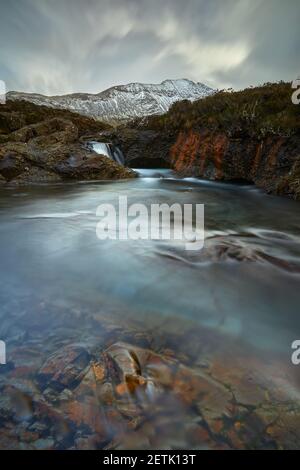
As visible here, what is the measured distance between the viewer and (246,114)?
36.5ft

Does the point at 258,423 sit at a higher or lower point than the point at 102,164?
lower

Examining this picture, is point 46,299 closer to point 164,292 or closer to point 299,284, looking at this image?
point 164,292

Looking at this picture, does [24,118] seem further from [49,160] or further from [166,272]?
[166,272]

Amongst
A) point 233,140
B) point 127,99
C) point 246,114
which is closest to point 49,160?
point 233,140

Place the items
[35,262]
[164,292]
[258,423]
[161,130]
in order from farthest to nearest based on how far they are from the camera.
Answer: [161,130], [35,262], [164,292], [258,423]

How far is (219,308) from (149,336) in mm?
881

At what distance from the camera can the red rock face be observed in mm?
9589

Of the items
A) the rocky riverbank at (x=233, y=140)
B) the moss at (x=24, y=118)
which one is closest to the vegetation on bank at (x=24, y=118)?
the moss at (x=24, y=118)

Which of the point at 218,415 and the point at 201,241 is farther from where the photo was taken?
the point at 201,241

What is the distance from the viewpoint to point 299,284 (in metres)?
3.38

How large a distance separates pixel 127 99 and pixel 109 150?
461 feet

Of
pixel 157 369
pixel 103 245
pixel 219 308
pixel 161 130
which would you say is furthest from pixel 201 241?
pixel 161 130

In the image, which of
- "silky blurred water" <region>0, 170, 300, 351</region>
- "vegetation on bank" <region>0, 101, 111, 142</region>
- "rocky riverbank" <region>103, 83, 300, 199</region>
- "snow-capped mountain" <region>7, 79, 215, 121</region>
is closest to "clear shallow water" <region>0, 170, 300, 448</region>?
"silky blurred water" <region>0, 170, 300, 351</region>

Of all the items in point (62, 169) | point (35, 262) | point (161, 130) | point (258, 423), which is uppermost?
point (161, 130)
